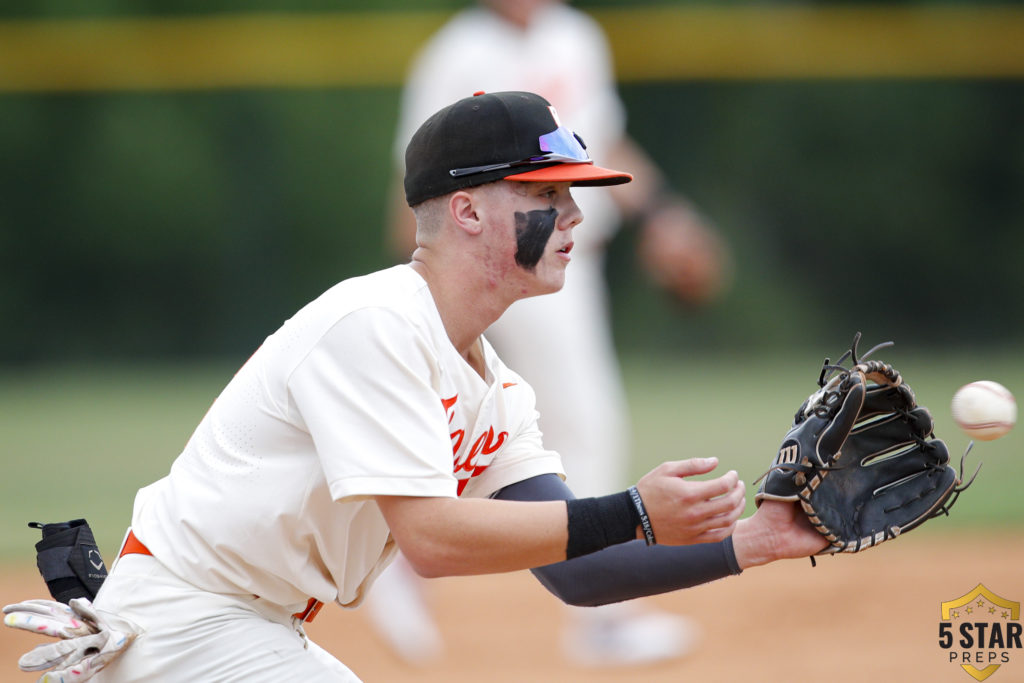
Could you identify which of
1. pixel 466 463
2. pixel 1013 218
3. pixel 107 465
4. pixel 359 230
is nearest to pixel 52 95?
pixel 359 230

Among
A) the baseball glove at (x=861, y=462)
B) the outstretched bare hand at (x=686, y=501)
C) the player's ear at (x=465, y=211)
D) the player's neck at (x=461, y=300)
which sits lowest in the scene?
the outstretched bare hand at (x=686, y=501)

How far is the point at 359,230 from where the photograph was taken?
13.0 meters

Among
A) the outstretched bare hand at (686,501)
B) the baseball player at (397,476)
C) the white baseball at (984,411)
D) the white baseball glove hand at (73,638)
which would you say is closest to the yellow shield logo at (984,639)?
the white baseball at (984,411)

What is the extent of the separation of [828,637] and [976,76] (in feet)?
31.4

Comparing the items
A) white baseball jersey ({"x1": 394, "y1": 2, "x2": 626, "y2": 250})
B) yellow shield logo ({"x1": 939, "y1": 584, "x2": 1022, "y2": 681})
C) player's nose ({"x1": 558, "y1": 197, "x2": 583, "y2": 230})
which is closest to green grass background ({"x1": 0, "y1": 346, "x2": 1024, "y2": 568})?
white baseball jersey ({"x1": 394, "y1": 2, "x2": 626, "y2": 250})

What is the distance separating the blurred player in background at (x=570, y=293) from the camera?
4.68 metres

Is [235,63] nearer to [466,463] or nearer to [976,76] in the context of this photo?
[976,76]

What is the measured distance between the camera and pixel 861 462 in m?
2.70

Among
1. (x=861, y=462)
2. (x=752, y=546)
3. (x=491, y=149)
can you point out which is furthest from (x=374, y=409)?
(x=861, y=462)

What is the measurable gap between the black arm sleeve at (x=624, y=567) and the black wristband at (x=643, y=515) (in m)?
0.36

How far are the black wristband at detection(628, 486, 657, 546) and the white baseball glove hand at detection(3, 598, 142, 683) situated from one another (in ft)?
3.06

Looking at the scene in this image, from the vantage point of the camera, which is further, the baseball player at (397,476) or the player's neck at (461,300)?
the player's neck at (461,300)

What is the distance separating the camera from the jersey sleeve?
85.8 inches

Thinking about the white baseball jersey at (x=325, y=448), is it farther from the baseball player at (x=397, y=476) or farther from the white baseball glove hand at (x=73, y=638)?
the white baseball glove hand at (x=73, y=638)
